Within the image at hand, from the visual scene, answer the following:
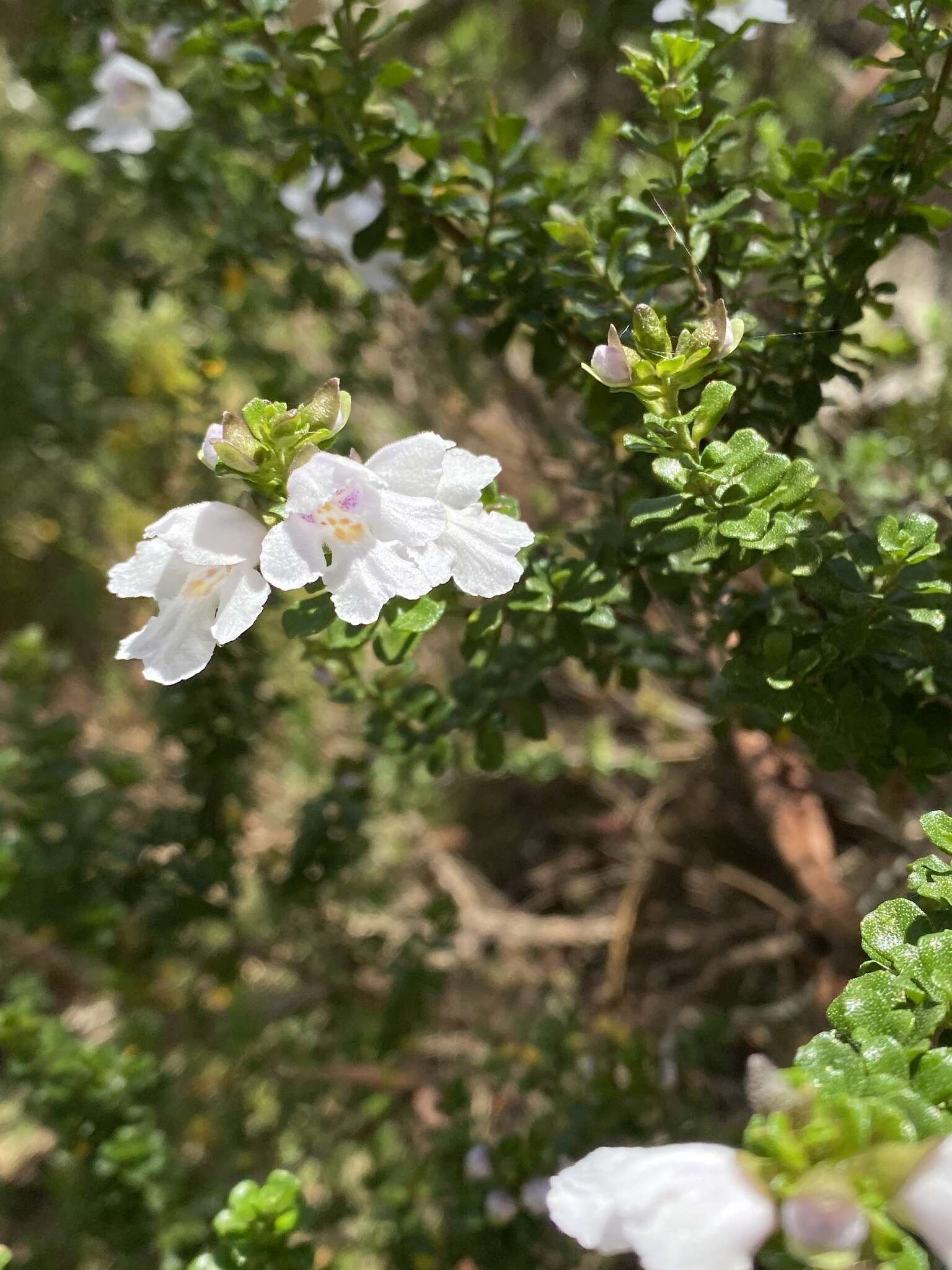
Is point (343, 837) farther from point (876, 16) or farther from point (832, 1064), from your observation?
point (876, 16)

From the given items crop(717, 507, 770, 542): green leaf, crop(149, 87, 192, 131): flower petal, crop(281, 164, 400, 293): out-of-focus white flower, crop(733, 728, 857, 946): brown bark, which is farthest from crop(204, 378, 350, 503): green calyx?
crop(733, 728, 857, 946): brown bark

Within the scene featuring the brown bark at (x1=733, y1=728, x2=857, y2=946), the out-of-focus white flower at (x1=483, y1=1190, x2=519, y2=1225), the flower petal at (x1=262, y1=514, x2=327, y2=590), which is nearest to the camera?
the flower petal at (x1=262, y1=514, x2=327, y2=590)

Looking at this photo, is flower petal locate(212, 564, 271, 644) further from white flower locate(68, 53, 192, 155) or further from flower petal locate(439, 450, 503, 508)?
white flower locate(68, 53, 192, 155)

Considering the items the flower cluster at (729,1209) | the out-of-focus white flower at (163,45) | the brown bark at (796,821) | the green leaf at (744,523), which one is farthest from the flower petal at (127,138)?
the flower cluster at (729,1209)

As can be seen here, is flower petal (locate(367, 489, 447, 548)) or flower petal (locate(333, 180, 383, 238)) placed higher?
flower petal (locate(333, 180, 383, 238))

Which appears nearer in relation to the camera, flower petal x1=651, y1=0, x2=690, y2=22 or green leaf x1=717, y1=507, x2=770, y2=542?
green leaf x1=717, y1=507, x2=770, y2=542

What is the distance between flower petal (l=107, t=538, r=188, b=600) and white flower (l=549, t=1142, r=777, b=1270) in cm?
52

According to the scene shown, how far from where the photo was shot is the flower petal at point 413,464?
0.70m

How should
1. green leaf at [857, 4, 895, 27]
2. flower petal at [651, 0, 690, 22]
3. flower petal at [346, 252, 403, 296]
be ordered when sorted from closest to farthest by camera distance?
green leaf at [857, 4, 895, 27]
flower petal at [651, 0, 690, 22]
flower petal at [346, 252, 403, 296]

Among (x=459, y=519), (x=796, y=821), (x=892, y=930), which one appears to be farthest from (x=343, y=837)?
(x=892, y=930)

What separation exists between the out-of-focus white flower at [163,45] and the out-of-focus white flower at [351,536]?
103 cm

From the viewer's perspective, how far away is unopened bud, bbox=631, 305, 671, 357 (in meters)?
0.71

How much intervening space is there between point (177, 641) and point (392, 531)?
7.8 inches

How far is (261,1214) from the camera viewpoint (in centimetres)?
88
